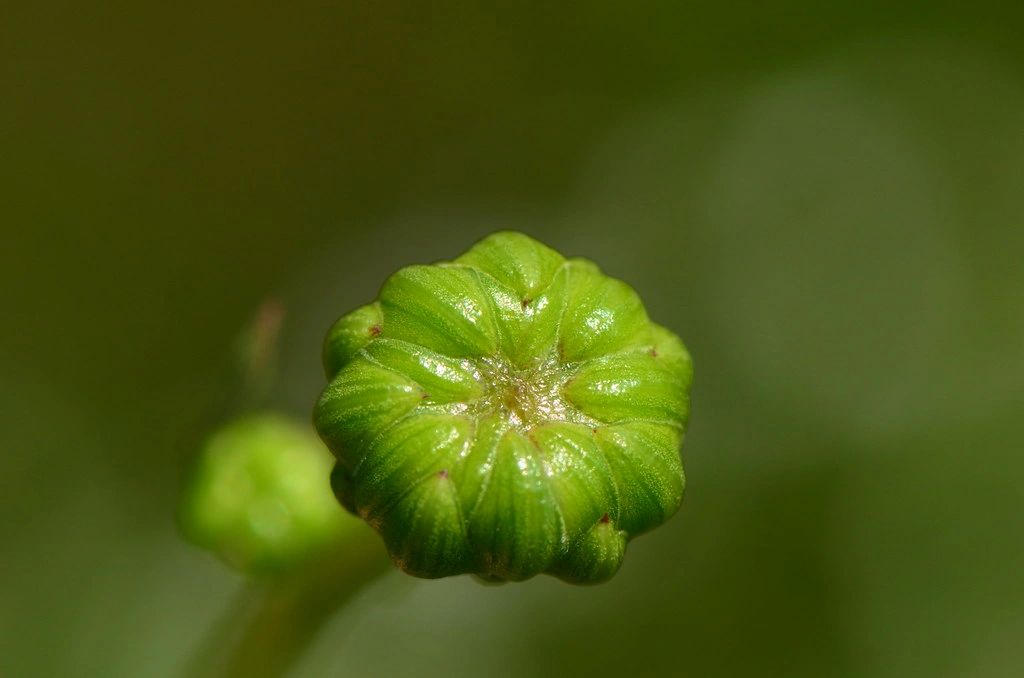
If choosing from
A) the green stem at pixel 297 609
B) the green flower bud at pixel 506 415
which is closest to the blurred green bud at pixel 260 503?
the green stem at pixel 297 609

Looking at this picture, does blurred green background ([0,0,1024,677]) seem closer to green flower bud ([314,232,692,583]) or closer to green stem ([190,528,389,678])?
green stem ([190,528,389,678])

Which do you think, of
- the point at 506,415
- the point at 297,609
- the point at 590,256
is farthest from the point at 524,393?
the point at 590,256

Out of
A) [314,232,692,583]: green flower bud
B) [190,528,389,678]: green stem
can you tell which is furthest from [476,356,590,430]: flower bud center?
[190,528,389,678]: green stem

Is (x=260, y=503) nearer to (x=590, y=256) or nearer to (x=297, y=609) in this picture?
(x=297, y=609)

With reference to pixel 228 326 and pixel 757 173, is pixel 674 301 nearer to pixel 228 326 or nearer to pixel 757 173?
pixel 757 173

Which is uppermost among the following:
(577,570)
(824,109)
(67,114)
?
(824,109)

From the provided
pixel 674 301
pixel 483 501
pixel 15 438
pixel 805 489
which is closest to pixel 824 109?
pixel 674 301

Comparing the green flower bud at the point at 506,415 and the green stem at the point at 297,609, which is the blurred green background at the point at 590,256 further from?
the green flower bud at the point at 506,415
